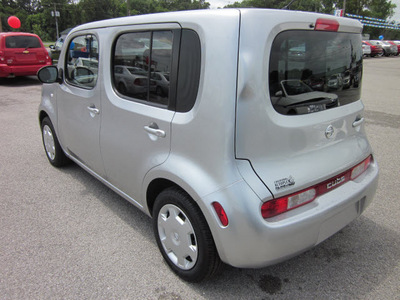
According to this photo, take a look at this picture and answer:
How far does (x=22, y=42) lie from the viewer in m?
10.6

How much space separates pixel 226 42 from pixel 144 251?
5.83 feet

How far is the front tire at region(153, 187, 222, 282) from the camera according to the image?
1955 millimetres

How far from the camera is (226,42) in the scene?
5.57 feet

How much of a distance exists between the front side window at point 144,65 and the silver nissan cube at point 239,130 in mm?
13

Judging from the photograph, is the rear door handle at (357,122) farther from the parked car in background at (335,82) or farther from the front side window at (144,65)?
the front side window at (144,65)

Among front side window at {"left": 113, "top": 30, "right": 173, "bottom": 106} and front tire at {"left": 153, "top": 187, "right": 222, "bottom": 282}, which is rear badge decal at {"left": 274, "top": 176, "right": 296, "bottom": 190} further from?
front side window at {"left": 113, "top": 30, "right": 173, "bottom": 106}

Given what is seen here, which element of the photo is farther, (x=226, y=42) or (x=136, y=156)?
(x=136, y=156)

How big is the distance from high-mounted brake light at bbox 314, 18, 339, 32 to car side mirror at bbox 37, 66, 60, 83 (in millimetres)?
2833

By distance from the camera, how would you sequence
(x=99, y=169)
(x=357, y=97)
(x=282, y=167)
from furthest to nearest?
(x=99, y=169) → (x=357, y=97) → (x=282, y=167)

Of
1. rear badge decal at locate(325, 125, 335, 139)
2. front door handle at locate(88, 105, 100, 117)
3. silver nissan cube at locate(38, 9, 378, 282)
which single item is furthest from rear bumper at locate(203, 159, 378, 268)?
front door handle at locate(88, 105, 100, 117)

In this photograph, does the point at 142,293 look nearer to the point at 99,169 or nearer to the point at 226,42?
the point at 99,169

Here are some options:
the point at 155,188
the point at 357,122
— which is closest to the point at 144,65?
the point at 155,188

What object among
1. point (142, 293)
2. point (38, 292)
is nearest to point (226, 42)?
point (142, 293)

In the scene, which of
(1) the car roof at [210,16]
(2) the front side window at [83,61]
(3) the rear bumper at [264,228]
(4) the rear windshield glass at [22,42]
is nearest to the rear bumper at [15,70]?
(4) the rear windshield glass at [22,42]
